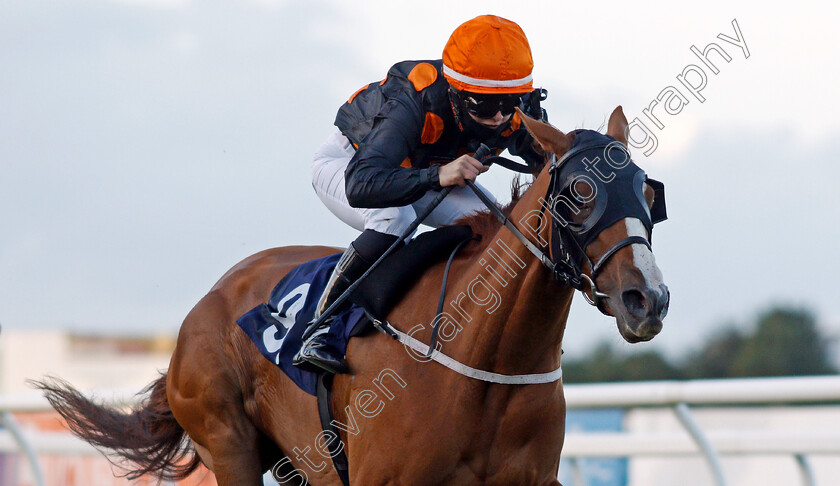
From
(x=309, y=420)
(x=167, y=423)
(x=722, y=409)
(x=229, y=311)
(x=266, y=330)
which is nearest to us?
(x=309, y=420)

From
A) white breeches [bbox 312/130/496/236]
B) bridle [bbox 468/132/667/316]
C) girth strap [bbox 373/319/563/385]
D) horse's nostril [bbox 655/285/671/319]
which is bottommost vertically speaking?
horse's nostril [bbox 655/285/671/319]

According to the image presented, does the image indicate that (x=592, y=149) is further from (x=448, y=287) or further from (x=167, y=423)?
(x=167, y=423)

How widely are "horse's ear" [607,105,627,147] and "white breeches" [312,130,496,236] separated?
515mm

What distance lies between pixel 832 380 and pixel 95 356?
1653cm

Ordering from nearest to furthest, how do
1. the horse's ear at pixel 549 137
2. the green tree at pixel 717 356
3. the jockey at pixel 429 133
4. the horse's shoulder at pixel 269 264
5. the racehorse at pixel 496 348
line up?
the racehorse at pixel 496 348, the horse's ear at pixel 549 137, the jockey at pixel 429 133, the horse's shoulder at pixel 269 264, the green tree at pixel 717 356

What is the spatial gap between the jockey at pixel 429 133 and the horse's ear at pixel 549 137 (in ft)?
0.78

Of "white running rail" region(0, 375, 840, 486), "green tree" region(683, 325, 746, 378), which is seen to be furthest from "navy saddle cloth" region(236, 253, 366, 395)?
"green tree" region(683, 325, 746, 378)

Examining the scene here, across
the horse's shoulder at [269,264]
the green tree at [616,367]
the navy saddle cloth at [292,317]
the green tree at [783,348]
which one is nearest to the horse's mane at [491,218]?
the navy saddle cloth at [292,317]

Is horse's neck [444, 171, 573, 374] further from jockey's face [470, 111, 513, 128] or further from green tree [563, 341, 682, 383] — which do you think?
green tree [563, 341, 682, 383]

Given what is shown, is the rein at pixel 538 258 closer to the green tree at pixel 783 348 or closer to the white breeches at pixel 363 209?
the white breeches at pixel 363 209

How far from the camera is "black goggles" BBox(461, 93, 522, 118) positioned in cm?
301

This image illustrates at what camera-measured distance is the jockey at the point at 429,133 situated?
2.90m

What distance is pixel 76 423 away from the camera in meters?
4.57

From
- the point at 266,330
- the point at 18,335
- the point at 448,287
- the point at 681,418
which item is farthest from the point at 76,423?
the point at 18,335
